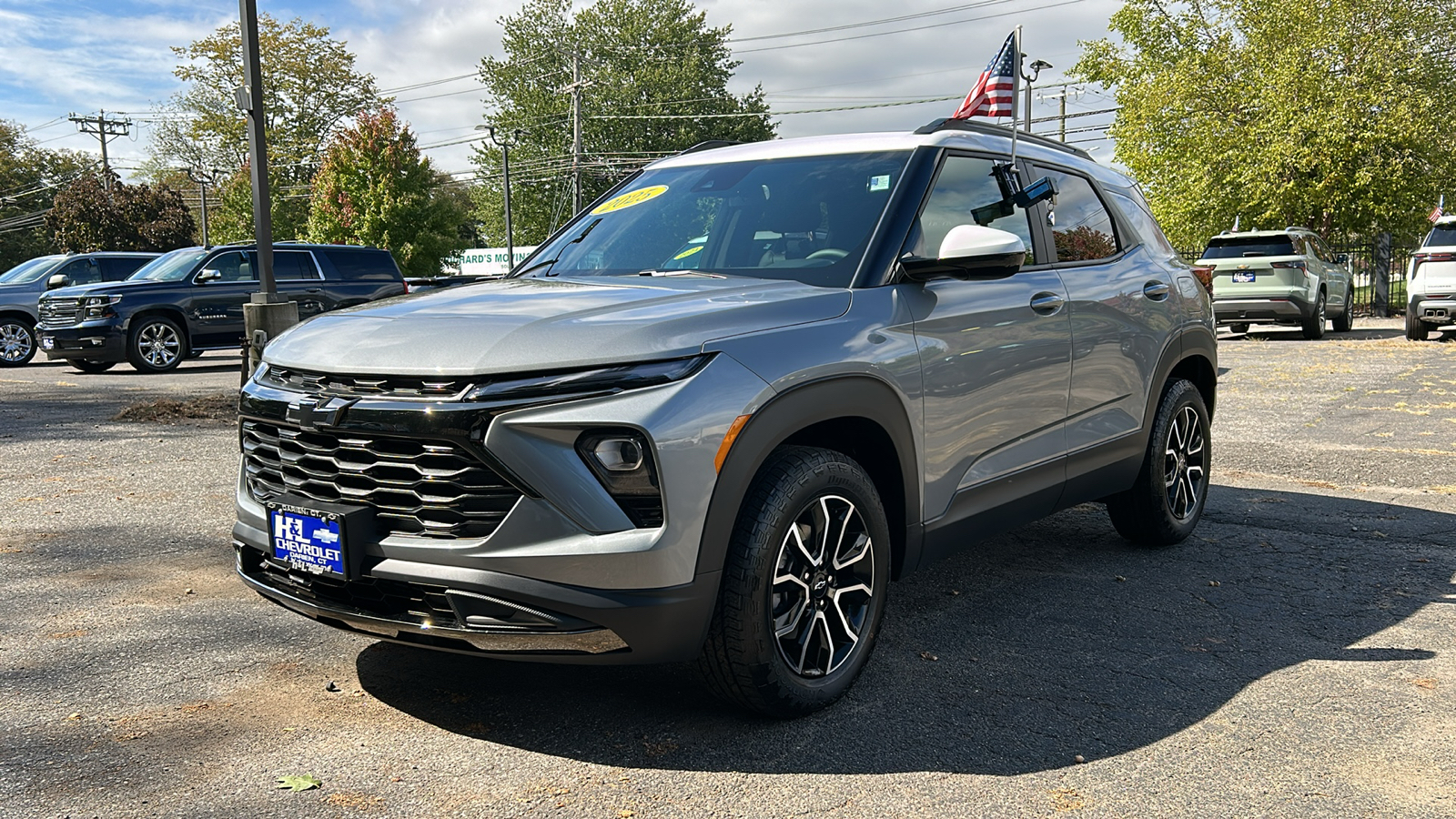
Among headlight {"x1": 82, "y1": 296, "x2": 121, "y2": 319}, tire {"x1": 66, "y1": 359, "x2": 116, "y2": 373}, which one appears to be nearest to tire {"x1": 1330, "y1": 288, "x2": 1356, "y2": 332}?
headlight {"x1": 82, "y1": 296, "x2": 121, "y2": 319}

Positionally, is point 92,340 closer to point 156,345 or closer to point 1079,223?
point 156,345

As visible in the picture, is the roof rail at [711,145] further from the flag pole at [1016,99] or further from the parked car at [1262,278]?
the parked car at [1262,278]

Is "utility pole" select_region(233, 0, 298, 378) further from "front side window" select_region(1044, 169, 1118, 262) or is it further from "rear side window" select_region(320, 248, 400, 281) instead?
"front side window" select_region(1044, 169, 1118, 262)

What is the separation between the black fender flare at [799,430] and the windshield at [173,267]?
1487 centimetres

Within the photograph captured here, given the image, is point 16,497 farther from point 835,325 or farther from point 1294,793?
point 1294,793

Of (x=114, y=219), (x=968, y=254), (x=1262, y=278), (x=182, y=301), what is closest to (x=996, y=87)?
(x=968, y=254)

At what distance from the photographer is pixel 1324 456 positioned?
8.07 metres

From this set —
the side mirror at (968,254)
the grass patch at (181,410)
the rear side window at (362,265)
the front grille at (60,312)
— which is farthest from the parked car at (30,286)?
the side mirror at (968,254)

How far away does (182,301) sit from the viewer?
15.8 metres

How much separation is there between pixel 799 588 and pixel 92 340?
586 inches

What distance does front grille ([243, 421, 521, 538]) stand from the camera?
2.92m

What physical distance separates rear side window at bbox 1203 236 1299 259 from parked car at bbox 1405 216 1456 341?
70.7 inches

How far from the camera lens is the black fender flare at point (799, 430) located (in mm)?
3004

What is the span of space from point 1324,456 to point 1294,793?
5839mm
